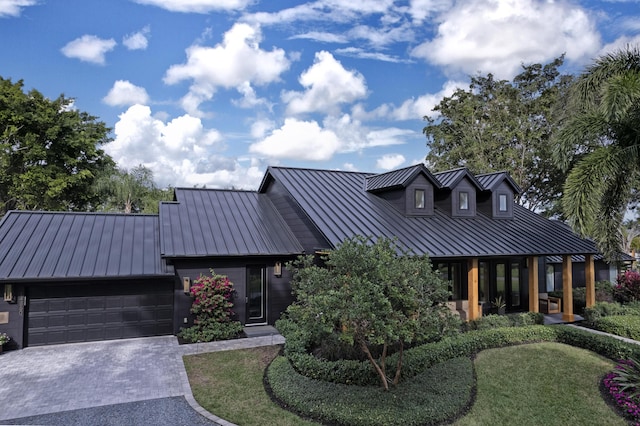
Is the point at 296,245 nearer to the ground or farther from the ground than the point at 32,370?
farther from the ground

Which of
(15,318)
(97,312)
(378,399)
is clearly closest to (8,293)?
(15,318)

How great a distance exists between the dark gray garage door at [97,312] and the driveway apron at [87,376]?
0.46m

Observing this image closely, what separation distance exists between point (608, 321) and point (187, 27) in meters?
19.3

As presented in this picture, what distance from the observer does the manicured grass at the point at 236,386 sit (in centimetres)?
717

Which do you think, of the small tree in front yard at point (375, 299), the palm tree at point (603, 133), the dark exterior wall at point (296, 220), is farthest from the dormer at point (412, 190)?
the small tree in front yard at point (375, 299)

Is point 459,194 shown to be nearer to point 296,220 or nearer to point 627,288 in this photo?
point 296,220

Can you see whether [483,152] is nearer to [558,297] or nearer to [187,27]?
[558,297]

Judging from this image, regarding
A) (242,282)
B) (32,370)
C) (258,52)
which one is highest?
(258,52)

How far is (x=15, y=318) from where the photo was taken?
463 inches

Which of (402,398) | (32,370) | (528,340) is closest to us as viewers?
(402,398)

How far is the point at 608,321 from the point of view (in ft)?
44.5

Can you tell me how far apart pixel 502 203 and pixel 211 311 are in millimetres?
13231

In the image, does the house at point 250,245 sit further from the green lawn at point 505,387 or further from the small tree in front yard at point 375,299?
the small tree in front yard at point 375,299

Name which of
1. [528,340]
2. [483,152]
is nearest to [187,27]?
[528,340]
